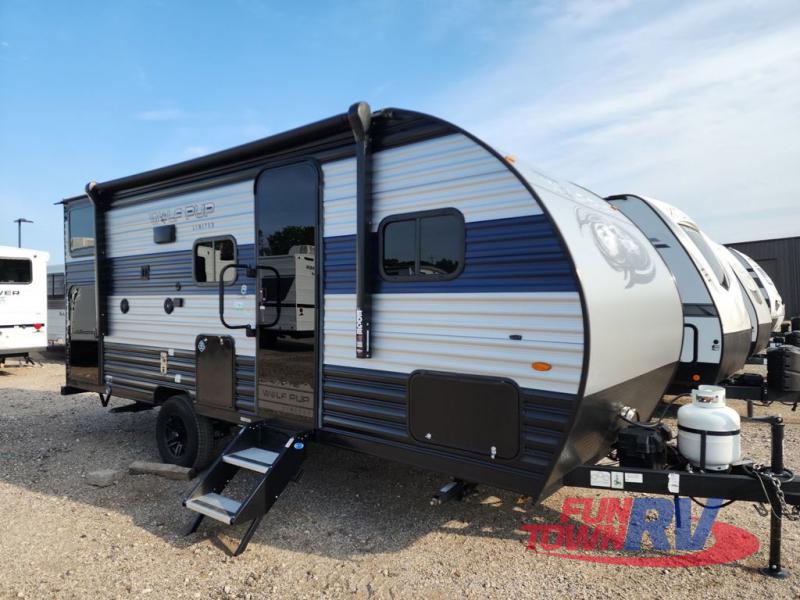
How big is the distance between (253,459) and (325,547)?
0.90 meters

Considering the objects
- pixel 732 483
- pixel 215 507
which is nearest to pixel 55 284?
pixel 215 507

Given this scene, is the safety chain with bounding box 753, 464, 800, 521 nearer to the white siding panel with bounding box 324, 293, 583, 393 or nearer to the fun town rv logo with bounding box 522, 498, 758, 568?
the fun town rv logo with bounding box 522, 498, 758, 568

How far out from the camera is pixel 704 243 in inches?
281

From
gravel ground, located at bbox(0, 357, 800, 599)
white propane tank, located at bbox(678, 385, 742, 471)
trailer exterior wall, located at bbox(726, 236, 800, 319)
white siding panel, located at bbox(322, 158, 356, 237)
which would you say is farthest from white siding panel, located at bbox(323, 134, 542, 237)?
trailer exterior wall, located at bbox(726, 236, 800, 319)

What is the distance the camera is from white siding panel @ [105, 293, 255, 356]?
198 inches

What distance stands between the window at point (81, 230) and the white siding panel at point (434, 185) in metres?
3.88

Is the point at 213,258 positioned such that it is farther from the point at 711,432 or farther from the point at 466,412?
the point at 711,432

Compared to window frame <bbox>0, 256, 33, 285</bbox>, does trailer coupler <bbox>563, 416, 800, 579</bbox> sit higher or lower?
lower

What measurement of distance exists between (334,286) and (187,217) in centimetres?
222

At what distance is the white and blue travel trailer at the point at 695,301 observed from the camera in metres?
6.04

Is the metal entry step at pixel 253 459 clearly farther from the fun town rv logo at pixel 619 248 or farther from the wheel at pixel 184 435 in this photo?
the fun town rv logo at pixel 619 248

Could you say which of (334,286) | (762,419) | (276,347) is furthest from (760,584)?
(276,347)

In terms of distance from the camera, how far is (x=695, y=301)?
6.12 meters

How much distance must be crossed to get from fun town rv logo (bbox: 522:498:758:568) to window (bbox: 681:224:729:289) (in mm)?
3234
